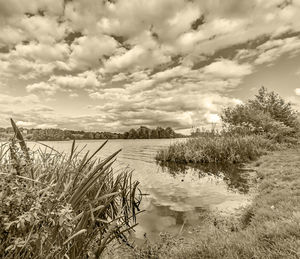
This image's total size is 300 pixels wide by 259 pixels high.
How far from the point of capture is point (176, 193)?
1053cm

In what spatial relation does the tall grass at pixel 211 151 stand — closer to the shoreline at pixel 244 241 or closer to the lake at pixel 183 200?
the lake at pixel 183 200

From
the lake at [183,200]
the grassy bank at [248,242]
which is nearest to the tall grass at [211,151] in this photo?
→ the lake at [183,200]

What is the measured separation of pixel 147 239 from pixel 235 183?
7.74 meters

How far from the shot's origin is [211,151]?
2106cm

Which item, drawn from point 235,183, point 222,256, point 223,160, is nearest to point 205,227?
point 222,256

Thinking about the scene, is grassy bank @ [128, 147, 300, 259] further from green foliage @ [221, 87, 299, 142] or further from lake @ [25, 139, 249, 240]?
green foliage @ [221, 87, 299, 142]

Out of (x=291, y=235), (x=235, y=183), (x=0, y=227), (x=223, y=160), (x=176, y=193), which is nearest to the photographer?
(x=0, y=227)

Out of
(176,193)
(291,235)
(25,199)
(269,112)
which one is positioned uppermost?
(269,112)

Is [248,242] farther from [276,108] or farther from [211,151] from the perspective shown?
[276,108]

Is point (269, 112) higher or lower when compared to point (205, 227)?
higher

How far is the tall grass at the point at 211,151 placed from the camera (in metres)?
20.6

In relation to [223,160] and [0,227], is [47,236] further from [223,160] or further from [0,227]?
[223,160]

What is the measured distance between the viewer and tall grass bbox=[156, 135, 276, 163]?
2058 cm

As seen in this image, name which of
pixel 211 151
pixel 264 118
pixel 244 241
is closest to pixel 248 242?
pixel 244 241
